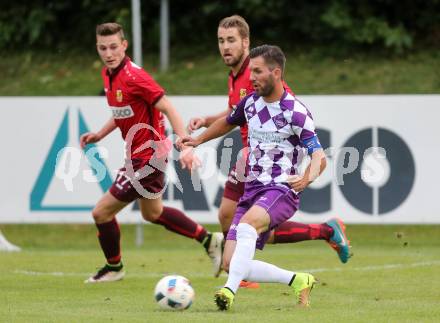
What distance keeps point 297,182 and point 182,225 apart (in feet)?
9.71

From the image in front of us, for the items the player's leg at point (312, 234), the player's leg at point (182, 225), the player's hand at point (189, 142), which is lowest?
the player's leg at point (182, 225)

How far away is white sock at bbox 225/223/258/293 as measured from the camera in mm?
7738

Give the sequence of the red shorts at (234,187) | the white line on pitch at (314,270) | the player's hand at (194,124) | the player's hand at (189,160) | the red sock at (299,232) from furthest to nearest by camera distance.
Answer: the white line on pitch at (314,270) < the red shorts at (234,187) < the red sock at (299,232) < the player's hand at (194,124) < the player's hand at (189,160)

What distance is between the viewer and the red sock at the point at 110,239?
10289 mm

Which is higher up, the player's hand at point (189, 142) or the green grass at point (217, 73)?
the player's hand at point (189, 142)

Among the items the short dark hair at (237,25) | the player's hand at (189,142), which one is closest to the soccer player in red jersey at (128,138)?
the short dark hair at (237,25)

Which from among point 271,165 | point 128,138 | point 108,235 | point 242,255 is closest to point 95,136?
point 128,138

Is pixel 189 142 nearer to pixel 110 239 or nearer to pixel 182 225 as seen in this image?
pixel 110 239

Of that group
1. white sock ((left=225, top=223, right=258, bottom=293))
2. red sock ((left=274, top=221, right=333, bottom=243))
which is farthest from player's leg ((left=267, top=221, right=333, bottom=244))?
white sock ((left=225, top=223, right=258, bottom=293))

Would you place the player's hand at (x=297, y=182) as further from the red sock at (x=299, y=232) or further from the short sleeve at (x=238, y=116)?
the red sock at (x=299, y=232)

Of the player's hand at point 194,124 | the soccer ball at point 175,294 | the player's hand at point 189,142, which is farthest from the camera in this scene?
the player's hand at point 194,124

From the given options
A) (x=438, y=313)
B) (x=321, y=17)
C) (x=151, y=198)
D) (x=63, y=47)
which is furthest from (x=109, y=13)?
(x=438, y=313)

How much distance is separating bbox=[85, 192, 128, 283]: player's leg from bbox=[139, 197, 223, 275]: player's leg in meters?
0.35

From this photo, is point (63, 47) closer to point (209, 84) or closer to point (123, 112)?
point (209, 84)
